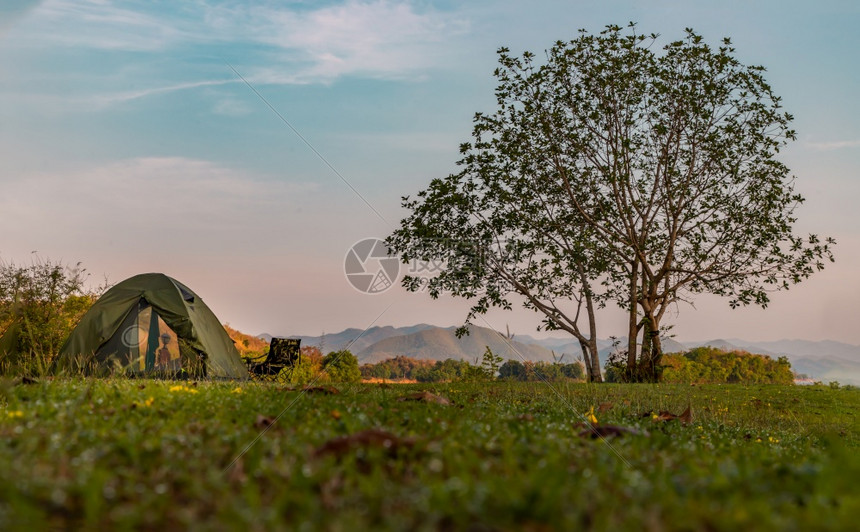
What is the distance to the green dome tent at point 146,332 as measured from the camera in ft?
48.2

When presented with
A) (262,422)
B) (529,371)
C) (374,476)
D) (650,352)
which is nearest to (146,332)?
(529,371)

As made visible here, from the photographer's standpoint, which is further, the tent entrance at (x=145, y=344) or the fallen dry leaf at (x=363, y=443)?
the tent entrance at (x=145, y=344)

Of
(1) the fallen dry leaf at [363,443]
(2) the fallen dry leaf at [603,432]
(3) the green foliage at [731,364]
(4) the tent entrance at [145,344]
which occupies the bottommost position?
(3) the green foliage at [731,364]

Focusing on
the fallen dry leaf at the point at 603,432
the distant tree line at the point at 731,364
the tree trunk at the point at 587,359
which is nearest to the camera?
the fallen dry leaf at the point at 603,432

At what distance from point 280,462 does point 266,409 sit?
210 cm

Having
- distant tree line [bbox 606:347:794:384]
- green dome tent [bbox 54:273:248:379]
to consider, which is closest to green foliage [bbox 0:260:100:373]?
green dome tent [bbox 54:273:248:379]

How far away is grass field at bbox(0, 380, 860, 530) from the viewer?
2.42 metres

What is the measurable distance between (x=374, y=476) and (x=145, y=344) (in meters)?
13.7

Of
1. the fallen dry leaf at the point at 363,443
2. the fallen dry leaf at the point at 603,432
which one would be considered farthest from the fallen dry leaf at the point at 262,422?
the fallen dry leaf at the point at 603,432

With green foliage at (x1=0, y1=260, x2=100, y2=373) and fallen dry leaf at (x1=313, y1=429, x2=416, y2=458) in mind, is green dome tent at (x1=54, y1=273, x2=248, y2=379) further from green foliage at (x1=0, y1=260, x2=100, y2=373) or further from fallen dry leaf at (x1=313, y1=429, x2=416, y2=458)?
fallen dry leaf at (x1=313, y1=429, x2=416, y2=458)

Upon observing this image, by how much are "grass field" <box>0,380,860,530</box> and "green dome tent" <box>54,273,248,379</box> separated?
34.0 feet

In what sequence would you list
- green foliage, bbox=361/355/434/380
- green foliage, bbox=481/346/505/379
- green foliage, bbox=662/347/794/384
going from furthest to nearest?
green foliage, bbox=662/347/794/384 < green foliage, bbox=361/355/434/380 < green foliage, bbox=481/346/505/379

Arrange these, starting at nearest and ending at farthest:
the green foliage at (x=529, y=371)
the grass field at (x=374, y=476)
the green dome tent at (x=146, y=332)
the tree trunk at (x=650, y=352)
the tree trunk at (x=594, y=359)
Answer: the grass field at (x=374, y=476) < the green dome tent at (x=146, y=332) < the green foliage at (x=529, y=371) < the tree trunk at (x=650, y=352) < the tree trunk at (x=594, y=359)

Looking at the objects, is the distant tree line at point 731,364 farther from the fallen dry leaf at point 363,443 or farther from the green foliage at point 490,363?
the fallen dry leaf at point 363,443
